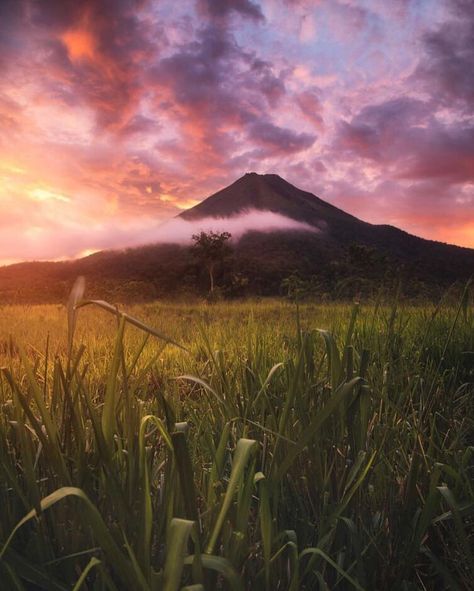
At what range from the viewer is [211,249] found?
6062 cm

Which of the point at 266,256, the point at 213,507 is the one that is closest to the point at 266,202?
the point at 266,256

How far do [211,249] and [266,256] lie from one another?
121ft

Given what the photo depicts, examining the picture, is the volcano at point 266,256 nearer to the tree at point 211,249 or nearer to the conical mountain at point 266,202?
the conical mountain at point 266,202

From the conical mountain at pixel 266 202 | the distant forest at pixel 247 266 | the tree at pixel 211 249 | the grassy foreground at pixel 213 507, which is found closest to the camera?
the grassy foreground at pixel 213 507

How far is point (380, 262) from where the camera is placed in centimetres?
6066

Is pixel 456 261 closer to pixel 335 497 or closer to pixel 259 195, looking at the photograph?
pixel 259 195

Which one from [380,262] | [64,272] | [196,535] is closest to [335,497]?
[196,535]

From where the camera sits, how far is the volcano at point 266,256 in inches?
2285

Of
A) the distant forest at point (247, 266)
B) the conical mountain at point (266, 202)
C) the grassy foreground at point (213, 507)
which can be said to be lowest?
the grassy foreground at point (213, 507)

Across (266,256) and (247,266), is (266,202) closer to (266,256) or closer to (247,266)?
(266,256)

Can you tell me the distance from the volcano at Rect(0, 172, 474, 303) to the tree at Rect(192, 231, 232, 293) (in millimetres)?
2332

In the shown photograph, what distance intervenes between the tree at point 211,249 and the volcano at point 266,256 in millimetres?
2332

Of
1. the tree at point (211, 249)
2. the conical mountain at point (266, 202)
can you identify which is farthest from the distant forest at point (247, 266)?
the conical mountain at point (266, 202)

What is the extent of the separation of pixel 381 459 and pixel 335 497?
0.21m
